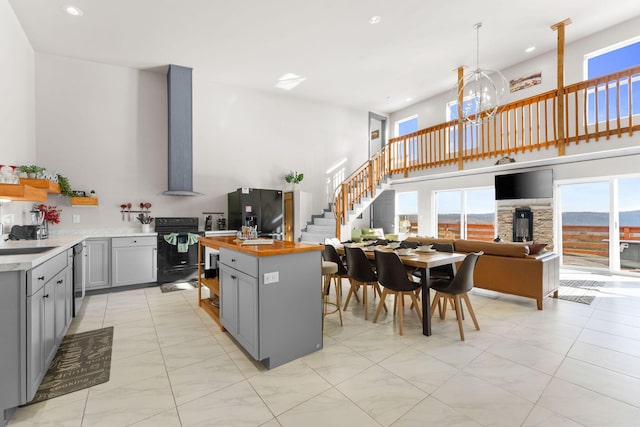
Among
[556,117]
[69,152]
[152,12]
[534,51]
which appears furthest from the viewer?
[534,51]

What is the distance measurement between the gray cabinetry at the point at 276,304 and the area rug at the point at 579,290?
4.12m

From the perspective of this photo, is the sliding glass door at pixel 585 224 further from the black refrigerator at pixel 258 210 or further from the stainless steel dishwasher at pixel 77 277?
the stainless steel dishwasher at pixel 77 277

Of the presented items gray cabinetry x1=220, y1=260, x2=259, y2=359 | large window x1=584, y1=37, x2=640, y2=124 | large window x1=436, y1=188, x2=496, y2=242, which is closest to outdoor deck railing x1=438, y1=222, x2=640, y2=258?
large window x1=436, y1=188, x2=496, y2=242

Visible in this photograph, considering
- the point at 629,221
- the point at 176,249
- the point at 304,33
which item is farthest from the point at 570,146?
the point at 176,249

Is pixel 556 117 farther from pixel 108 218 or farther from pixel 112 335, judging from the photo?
pixel 108 218

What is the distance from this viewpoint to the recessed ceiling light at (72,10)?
4184 mm

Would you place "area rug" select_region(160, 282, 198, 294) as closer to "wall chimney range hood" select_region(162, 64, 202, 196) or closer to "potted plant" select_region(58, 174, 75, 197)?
"wall chimney range hood" select_region(162, 64, 202, 196)

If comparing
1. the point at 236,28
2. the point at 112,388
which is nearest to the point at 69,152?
the point at 236,28

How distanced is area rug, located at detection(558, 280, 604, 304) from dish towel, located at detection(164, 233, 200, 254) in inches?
241

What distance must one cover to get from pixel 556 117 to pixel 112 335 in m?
8.19

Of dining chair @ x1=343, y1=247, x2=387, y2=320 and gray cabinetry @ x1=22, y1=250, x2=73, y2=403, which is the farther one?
dining chair @ x1=343, y1=247, x2=387, y2=320

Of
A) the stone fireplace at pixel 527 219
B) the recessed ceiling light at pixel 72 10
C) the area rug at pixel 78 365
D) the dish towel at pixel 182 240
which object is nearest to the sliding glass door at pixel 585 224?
the stone fireplace at pixel 527 219

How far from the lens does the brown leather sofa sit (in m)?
3.91

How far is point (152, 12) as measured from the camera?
14.3 feet
